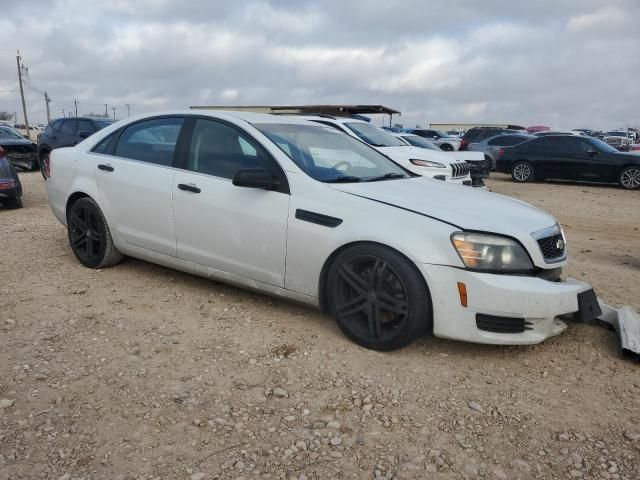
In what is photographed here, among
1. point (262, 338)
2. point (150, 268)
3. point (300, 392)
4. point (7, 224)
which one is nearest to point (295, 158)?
point (262, 338)

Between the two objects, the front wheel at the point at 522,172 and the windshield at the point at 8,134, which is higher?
the windshield at the point at 8,134

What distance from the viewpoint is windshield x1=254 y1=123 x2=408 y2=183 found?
155 inches

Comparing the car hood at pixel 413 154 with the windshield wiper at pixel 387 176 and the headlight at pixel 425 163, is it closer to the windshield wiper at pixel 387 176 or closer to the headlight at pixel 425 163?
the headlight at pixel 425 163

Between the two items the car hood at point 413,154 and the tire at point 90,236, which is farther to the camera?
the car hood at point 413,154

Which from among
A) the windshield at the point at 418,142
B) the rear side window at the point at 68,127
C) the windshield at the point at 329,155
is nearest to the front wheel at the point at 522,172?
the windshield at the point at 418,142

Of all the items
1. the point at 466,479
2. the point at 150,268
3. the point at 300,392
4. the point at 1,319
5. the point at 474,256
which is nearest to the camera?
the point at 466,479

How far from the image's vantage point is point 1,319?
3887mm

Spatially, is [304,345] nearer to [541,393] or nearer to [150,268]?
[541,393]

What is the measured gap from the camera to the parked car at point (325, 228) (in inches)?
128

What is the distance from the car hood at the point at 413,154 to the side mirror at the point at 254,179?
594cm

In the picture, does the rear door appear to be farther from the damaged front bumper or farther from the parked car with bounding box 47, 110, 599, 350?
the damaged front bumper

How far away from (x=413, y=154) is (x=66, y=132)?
886 centimetres

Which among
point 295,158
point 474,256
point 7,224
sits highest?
point 295,158

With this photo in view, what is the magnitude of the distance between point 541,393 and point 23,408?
2.71m
